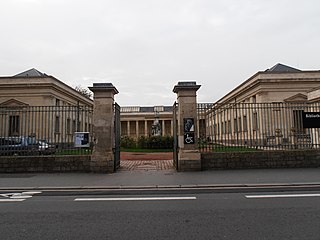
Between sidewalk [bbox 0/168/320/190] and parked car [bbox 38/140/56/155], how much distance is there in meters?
1.21

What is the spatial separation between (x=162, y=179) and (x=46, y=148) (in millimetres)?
5864

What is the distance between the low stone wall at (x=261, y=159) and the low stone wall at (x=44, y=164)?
5.24 metres

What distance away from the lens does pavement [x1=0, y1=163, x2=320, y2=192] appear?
30.9ft

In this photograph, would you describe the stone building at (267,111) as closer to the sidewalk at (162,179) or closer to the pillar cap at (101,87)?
the sidewalk at (162,179)

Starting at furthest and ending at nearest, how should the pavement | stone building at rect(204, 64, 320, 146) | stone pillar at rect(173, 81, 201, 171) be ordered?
stone building at rect(204, 64, 320, 146) < stone pillar at rect(173, 81, 201, 171) < the pavement

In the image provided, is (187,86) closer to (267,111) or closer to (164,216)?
(267,111)

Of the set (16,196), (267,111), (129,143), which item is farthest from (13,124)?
(129,143)

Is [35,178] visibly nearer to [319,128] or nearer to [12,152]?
[12,152]

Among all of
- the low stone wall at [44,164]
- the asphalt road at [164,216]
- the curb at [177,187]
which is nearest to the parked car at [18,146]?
the low stone wall at [44,164]

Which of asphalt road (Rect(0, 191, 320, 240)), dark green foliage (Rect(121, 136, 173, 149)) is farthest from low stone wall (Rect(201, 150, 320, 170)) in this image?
dark green foliage (Rect(121, 136, 173, 149))

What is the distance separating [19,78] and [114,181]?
34666 millimetres

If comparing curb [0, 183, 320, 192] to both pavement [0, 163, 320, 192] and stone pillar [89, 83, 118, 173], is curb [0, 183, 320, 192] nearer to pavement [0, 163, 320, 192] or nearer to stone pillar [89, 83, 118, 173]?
pavement [0, 163, 320, 192]

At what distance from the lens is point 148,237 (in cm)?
465

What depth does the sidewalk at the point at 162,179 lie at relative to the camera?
960cm
